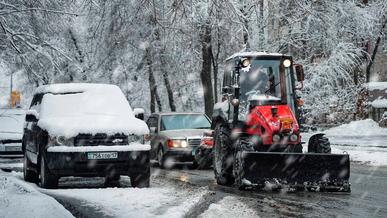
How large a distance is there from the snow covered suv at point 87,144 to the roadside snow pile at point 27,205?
1.15 metres

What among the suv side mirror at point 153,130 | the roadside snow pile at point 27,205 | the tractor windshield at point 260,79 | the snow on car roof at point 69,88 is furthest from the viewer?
the suv side mirror at point 153,130

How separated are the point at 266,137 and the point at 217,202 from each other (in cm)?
236

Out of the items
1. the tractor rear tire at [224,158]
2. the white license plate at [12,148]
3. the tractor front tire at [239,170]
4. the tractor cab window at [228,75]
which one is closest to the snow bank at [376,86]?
the white license plate at [12,148]

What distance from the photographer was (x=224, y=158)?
1206cm

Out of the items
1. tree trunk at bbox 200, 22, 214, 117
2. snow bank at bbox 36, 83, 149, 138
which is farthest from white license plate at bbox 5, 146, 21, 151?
tree trunk at bbox 200, 22, 214, 117

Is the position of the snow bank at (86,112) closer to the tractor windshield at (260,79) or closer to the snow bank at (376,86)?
the tractor windshield at (260,79)

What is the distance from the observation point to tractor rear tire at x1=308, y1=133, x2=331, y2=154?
1128 cm

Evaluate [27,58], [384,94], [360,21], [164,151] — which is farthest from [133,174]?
[384,94]

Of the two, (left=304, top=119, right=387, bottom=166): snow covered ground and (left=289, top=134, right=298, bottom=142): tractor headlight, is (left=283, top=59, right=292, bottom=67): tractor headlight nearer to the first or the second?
(left=289, top=134, right=298, bottom=142): tractor headlight

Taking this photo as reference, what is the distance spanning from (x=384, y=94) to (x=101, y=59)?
16.7 m

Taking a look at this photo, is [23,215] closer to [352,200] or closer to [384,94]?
[352,200]

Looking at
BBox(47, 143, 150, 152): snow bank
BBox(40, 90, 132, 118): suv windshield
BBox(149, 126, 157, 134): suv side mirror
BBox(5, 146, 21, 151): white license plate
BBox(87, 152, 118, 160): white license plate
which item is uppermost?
BBox(40, 90, 132, 118): suv windshield

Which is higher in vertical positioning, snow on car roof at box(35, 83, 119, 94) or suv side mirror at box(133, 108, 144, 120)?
snow on car roof at box(35, 83, 119, 94)

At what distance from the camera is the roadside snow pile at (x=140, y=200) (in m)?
8.25
